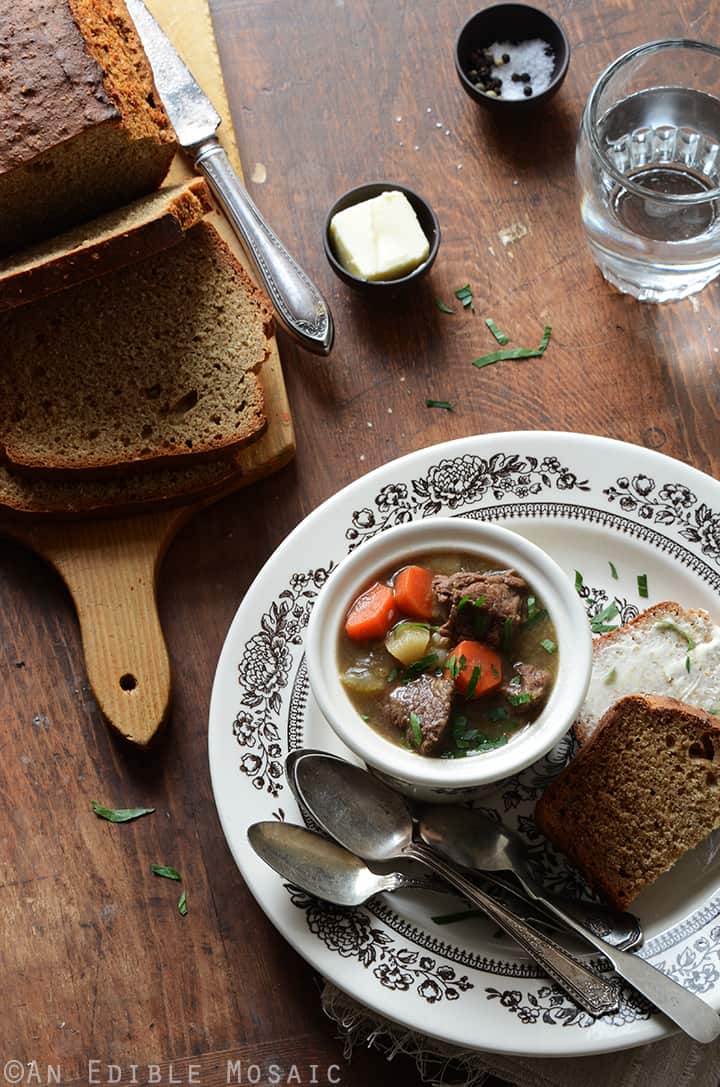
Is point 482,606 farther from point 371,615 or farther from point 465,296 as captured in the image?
point 465,296

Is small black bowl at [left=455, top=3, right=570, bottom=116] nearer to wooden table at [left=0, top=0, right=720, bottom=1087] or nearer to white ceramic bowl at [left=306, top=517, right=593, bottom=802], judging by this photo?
wooden table at [left=0, top=0, right=720, bottom=1087]

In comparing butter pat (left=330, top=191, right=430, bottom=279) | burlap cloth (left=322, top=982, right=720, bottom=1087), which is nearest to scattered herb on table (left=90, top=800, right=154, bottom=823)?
burlap cloth (left=322, top=982, right=720, bottom=1087)

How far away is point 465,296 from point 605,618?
113 cm

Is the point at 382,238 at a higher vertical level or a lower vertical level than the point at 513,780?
higher

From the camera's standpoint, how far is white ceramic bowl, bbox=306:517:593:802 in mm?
2654

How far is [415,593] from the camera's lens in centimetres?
279

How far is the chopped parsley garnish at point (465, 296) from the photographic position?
11.7 feet

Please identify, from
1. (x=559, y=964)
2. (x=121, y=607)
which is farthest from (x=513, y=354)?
(x=559, y=964)

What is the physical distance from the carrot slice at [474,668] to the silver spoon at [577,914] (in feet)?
1.66

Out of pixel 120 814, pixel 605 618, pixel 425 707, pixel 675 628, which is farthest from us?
pixel 120 814

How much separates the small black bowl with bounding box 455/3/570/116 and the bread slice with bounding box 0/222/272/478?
1.01m

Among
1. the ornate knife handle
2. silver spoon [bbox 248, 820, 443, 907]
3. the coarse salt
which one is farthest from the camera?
the coarse salt

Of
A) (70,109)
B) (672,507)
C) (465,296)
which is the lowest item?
(672,507)

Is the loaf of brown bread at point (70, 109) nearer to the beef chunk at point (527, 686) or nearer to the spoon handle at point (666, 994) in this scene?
the beef chunk at point (527, 686)
